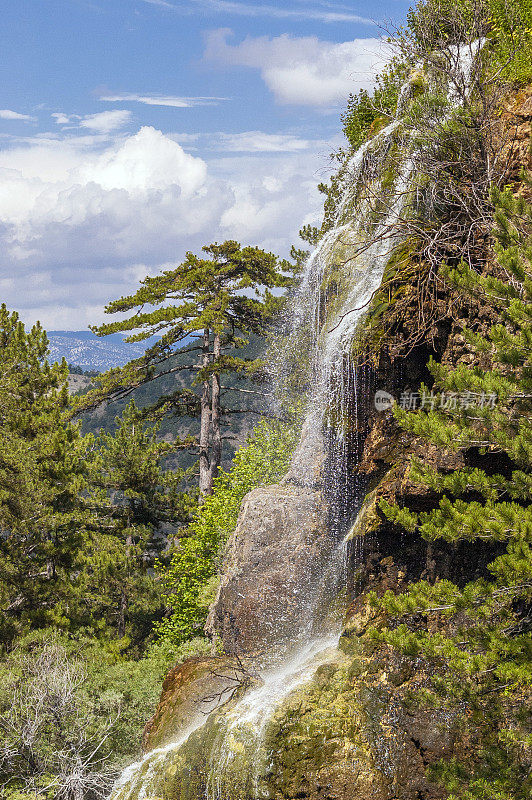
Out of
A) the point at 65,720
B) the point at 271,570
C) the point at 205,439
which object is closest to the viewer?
the point at 271,570

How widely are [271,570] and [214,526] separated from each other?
731cm

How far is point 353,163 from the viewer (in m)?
14.8

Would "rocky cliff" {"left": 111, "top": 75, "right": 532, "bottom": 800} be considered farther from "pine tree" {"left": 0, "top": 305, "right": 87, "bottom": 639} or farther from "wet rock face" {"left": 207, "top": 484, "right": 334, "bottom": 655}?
"pine tree" {"left": 0, "top": 305, "right": 87, "bottom": 639}

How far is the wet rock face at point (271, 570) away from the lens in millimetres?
14641

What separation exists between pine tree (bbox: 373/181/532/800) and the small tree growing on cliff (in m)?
17.5

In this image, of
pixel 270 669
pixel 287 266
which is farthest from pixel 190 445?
pixel 270 669

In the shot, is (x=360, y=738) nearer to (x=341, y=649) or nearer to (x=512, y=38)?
(x=341, y=649)

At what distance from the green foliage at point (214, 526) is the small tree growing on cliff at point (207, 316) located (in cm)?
289

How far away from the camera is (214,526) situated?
22188 mm

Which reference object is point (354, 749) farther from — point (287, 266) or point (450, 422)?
point (287, 266)

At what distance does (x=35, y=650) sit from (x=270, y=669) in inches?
325

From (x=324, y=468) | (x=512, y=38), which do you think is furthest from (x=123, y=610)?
(x=512, y=38)

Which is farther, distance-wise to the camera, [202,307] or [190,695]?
[202,307]
